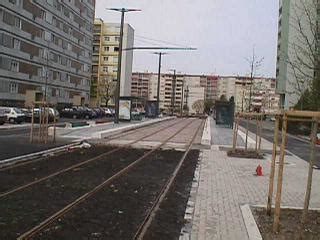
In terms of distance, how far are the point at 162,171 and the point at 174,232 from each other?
781cm

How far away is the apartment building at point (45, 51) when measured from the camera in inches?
2579

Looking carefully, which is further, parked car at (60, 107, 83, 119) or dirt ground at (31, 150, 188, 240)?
parked car at (60, 107, 83, 119)

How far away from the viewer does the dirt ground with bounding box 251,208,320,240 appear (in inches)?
299

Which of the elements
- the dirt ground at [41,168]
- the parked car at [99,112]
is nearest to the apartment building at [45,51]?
the parked car at [99,112]

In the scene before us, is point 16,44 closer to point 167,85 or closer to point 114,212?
point 114,212

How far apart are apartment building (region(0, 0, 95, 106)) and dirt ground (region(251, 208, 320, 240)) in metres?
47.9

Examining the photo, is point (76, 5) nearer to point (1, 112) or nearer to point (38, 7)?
point (38, 7)

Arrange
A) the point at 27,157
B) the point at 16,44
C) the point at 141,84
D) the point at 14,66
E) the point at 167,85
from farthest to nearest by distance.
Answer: the point at 141,84 → the point at 167,85 → the point at 14,66 → the point at 16,44 → the point at 27,157

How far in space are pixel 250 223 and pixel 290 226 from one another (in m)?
0.63

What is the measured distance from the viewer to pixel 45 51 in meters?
78.1

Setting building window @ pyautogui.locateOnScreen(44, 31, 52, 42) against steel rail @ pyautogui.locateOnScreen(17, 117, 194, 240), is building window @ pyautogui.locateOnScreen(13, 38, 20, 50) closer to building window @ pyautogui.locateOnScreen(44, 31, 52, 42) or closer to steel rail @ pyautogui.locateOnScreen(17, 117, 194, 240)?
building window @ pyautogui.locateOnScreen(44, 31, 52, 42)

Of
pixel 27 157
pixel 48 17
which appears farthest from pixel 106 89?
pixel 27 157

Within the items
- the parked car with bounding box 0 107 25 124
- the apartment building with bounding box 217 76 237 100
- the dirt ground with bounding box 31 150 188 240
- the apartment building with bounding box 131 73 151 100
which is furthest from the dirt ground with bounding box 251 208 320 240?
the apartment building with bounding box 131 73 151 100

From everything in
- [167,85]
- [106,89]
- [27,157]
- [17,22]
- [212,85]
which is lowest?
[27,157]
